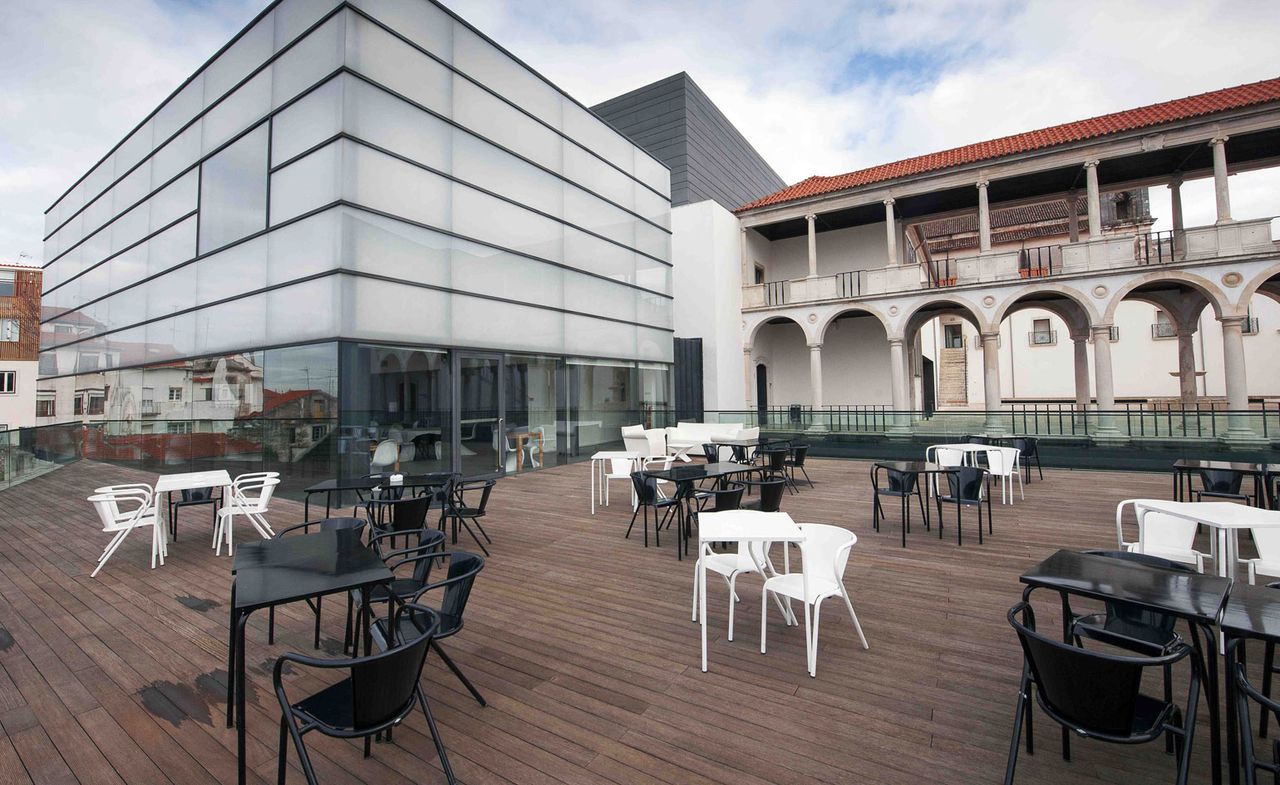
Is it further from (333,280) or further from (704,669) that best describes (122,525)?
(704,669)

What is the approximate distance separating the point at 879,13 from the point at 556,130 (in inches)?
307

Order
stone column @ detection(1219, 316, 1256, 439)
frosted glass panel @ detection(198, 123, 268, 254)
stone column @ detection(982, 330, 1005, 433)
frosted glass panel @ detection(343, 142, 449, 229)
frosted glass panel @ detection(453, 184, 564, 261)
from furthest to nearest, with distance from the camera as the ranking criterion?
stone column @ detection(982, 330, 1005, 433), stone column @ detection(1219, 316, 1256, 439), frosted glass panel @ detection(453, 184, 564, 261), frosted glass panel @ detection(198, 123, 268, 254), frosted glass panel @ detection(343, 142, 449, 229)

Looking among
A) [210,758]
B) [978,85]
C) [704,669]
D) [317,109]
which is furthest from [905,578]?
[978,85]

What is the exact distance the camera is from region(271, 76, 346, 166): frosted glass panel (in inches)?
344

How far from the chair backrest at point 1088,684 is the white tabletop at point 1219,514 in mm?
2580

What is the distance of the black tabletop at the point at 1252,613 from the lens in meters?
1.76

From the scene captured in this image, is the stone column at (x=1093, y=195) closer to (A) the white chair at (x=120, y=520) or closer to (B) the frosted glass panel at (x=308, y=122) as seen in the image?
(B) the frosted glass panel at (x=308, y=122)

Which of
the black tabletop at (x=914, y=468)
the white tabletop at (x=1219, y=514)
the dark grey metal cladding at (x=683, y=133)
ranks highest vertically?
the dark grey metal cladding at (x=683, y=133)

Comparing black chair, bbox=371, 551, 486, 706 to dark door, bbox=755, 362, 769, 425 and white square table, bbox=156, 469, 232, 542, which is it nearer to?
white square table, bbox=156, 469, 232, 542

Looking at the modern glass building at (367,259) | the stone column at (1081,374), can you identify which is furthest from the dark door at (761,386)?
the stone column at (1081,374)

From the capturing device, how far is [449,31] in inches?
408

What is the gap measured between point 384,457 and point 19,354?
115ft

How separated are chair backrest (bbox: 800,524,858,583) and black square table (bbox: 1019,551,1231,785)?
3.17 ft

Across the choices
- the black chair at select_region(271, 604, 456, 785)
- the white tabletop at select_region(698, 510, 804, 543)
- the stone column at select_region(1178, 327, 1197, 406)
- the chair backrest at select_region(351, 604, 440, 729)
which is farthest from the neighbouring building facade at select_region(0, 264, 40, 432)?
the stone column at select_region(1178, 327, 1197, 406)
